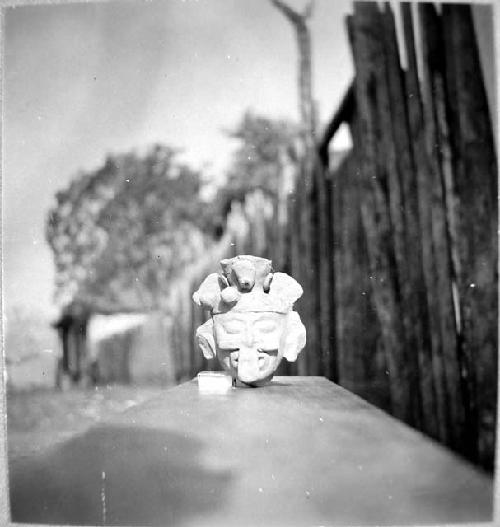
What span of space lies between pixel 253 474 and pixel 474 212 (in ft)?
3.53

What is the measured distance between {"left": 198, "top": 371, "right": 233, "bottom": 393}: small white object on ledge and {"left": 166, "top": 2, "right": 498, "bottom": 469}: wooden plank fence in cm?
15

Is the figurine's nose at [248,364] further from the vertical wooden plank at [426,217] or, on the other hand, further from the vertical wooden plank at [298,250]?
the vertical wooden plank at [426,217]

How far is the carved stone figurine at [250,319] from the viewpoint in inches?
96.0

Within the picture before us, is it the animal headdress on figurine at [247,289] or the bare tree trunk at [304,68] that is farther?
the animal headdress on figurine at [247,289]

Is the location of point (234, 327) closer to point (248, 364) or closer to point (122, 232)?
point (248, 364)

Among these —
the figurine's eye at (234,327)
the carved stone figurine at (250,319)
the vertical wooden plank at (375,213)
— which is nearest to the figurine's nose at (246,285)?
the carved stone figurine at (250,319)

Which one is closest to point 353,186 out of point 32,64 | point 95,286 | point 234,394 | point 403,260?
point 403,260

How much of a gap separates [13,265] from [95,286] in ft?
1.05

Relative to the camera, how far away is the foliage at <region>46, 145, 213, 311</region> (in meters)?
2.42

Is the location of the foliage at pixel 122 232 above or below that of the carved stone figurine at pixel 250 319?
above

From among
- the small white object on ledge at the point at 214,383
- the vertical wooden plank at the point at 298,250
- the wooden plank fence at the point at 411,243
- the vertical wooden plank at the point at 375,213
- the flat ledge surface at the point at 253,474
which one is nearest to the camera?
the flat ledge surface at the point at 253,474

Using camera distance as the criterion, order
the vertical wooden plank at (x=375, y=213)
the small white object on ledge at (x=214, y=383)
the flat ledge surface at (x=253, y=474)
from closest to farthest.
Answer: the flat ledge surface at (x=253, y=474) → the vertical wooden plank at (x=375, y=213) → the small white object on ledge at (x=214, y=383)

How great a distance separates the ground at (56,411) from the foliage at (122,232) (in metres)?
0.32

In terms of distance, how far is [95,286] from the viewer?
2.48 meters
